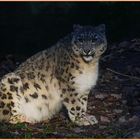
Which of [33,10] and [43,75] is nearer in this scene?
[43,75]

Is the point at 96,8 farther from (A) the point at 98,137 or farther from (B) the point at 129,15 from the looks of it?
(A) the point at 98,137

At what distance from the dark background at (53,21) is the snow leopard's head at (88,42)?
450 centimetres

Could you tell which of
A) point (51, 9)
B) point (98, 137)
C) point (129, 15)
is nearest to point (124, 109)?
point (98, 137)

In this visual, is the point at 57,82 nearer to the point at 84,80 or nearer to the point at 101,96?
the point at 84,80

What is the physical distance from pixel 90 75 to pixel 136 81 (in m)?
1.76

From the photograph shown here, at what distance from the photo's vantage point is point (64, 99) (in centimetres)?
1030

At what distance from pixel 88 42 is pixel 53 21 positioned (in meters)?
7.06

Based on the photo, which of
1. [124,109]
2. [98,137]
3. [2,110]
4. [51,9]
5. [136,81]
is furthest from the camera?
[51,9]

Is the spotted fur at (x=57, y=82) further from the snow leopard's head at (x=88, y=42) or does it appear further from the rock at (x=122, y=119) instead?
the rock at (x=122, y=119)

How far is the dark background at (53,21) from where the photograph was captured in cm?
1563

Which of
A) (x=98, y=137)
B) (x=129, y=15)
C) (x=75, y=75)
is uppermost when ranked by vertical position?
(x=129, y=15)

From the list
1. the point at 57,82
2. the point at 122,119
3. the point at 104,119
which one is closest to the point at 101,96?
the point at 104,119

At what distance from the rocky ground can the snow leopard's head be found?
2.90ft

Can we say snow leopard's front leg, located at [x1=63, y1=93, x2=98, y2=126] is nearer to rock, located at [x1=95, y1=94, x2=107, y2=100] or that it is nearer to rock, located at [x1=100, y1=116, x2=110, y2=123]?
rock, located at [x1=100, y1=116, x2=110, y2=123]
